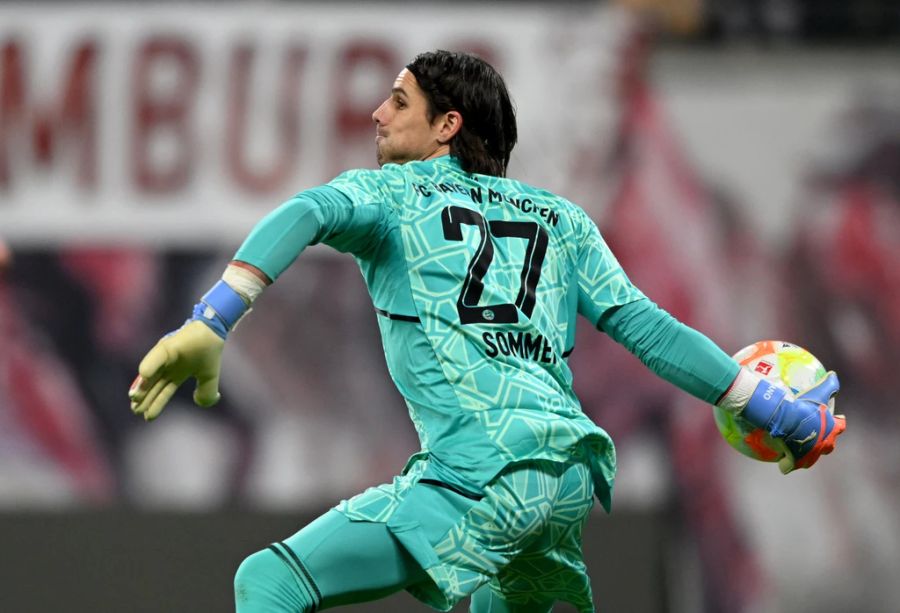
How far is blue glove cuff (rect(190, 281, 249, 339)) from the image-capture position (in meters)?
3.11

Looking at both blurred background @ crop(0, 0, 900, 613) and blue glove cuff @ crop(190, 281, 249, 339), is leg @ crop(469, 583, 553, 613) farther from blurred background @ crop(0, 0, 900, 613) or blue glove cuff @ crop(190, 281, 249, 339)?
blurred background @ crop(0, 0, 900, 613)

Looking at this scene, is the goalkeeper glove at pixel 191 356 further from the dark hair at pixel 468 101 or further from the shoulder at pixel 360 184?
the dark hair at pixel 468 101

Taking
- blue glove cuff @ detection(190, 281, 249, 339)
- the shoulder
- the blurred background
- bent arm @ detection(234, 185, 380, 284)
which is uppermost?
the shoulder

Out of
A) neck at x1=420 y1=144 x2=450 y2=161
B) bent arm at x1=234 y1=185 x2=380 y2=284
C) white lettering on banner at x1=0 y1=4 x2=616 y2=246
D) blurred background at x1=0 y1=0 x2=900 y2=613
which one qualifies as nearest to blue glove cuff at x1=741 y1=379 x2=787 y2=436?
neck at x1=420 y1=144 x2=450 y2=161

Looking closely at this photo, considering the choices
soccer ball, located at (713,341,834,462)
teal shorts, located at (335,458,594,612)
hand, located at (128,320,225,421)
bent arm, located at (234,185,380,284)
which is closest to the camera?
hand, located at (128,320,225,421)

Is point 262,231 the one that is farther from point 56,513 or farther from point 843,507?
point 843,507

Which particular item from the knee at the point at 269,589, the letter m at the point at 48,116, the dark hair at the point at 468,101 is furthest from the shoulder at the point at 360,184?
the letter m at the point at 48,116

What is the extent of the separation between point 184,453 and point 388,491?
5.68 meters

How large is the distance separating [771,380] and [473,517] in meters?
0.93

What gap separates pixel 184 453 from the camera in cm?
886

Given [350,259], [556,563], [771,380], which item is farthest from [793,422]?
[350,259]

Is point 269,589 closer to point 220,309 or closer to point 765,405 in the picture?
point 220,309

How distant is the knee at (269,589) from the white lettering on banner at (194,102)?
588cm

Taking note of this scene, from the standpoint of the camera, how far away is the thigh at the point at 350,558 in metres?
3.28
